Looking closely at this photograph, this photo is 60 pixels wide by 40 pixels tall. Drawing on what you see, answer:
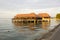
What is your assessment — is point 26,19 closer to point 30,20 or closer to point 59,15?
point 30,20

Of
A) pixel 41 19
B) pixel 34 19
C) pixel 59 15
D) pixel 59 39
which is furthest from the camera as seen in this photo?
pixel 59 15

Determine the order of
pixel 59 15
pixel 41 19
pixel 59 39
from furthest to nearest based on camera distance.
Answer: pixel 59 15
pixel 41 19
pixel 59 39

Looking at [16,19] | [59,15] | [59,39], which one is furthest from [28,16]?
[59,39]

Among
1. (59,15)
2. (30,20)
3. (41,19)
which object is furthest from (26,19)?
(59,15)

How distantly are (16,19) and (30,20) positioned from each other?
11529 mm

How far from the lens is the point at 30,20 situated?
102125 mm

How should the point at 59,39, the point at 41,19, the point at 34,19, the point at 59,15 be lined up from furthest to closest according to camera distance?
1. the point at 59,15
2. the point at 41,19
3. the point at 34,19
4. the point at 59,39

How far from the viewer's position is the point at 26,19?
104 meters

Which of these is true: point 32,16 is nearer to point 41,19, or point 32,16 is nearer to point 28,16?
point 28,16

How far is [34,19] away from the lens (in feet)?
332

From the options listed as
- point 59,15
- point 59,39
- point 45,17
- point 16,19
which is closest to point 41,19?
point 45,17

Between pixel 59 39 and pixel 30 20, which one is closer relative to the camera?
pixel 59 39

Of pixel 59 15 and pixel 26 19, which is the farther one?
pixel 59 15

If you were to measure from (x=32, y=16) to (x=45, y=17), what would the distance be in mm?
17346
